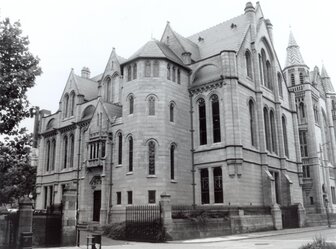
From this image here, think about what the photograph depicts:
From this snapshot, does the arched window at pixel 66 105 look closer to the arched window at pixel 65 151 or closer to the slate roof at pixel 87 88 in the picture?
the slate roof at pixel 87 88

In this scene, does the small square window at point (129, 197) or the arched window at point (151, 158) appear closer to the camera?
the small square window at point (129, 197)

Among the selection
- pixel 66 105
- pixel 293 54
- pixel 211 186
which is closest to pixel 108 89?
pixel 66 105

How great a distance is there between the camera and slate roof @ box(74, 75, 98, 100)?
4817 cm

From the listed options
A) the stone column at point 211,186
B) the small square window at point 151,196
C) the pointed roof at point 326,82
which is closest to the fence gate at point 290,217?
the stone column at point 211,186

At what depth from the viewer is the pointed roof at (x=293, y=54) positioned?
56.4 m

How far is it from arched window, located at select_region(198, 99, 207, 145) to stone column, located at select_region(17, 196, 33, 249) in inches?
805

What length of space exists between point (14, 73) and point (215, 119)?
2162 centimetres

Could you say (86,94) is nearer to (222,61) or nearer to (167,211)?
(222,61)

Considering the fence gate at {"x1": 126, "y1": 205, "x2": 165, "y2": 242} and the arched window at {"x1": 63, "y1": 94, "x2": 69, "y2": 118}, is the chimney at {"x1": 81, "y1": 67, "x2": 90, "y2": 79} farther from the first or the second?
the fence gate at {"x1": 126, "y1": 205, "x2": 165, "y2": 242}

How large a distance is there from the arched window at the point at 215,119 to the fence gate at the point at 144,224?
1186cm

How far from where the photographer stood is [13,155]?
1995 cm

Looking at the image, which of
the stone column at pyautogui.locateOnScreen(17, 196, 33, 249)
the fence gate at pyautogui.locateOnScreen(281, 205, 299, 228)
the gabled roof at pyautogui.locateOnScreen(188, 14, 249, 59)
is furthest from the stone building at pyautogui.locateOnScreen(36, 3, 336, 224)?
the stone column at pyautogui.locateOnScreen(17, 196, 33, 249)

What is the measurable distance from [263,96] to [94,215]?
22095 mm

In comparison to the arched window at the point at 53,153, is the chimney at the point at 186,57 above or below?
above
